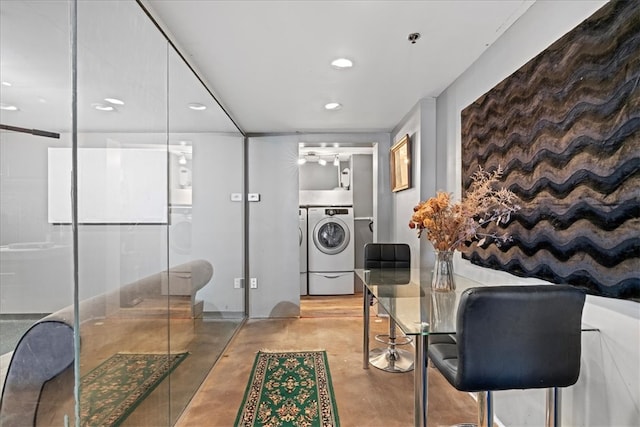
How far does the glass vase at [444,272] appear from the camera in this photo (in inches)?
77.3

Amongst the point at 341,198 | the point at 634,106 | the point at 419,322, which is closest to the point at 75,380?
the point at 419,322

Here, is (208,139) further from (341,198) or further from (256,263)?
(341,198)

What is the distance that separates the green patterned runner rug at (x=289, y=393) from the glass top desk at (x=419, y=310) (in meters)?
0.77

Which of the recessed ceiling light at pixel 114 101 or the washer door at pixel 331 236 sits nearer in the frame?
the recessed ceiling light at pixel 114 101

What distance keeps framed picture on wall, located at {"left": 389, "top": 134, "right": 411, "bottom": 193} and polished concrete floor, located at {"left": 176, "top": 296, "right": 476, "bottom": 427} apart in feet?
5.10

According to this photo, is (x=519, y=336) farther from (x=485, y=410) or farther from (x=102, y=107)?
(x=102, y=107)

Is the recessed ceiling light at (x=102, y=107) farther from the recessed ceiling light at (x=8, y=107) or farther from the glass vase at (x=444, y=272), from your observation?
the glass vase at (x=444, y=272)

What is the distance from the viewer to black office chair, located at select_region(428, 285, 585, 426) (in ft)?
3.78

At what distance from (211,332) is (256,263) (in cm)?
145

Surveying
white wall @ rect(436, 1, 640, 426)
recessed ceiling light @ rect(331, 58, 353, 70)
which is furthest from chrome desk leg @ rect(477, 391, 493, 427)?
recessed ceiling light @ rect(331, 58, 353, 70)

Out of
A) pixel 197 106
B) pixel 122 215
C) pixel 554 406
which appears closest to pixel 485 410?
pixel 554 406

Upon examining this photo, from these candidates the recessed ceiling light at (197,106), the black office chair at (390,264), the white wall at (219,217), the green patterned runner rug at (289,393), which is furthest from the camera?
the black office chair at (390,264)

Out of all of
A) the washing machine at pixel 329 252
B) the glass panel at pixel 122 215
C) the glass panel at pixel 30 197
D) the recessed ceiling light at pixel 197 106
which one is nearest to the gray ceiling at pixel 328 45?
the recessed ceiling light at pixel 197 106

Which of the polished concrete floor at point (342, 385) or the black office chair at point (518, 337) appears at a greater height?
the black office chair at point (518, 337)
